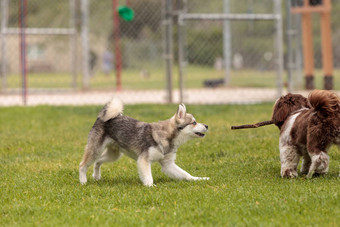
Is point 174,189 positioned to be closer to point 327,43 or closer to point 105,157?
point 105,157

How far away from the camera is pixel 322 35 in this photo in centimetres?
1318

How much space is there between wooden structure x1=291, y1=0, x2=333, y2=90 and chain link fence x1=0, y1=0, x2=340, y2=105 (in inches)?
24.6

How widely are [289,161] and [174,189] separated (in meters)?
1.20

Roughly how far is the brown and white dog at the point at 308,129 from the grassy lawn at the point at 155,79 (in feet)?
27.2

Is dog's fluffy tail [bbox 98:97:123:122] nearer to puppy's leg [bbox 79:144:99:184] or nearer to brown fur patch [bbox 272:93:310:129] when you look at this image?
puppy's leg [bbox 79:144:99:184]

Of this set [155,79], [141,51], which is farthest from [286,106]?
[155,79]

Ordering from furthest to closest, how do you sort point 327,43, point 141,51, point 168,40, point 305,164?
point 141,51, point 327,43, point 168,40, point 305,164

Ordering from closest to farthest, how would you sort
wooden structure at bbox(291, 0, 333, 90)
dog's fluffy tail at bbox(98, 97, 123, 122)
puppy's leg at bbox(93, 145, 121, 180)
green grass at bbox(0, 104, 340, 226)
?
1. green grass at bbox(0, 104, 340, 226)
2. dog's fluffy tail at bbox(98, 97, 123, 122)
3. puppy's leg at bbox(93, 145, 121, 180)
4. wooden structure at bbox(291, 0, 333, 90)

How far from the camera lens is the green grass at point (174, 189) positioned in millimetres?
4398

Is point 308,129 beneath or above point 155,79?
beneath

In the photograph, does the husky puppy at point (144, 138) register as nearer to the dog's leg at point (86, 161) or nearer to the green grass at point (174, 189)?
the dog's leg at point (86, 161)

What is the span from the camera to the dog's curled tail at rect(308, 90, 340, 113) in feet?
17.6

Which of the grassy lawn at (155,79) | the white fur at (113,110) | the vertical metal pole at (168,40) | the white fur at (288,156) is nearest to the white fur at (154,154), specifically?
the white fur at (113,110)

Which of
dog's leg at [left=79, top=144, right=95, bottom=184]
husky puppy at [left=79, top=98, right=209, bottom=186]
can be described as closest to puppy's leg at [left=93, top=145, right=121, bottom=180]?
husky puppy at [left=79, top=98, right=209, bottom=186]
